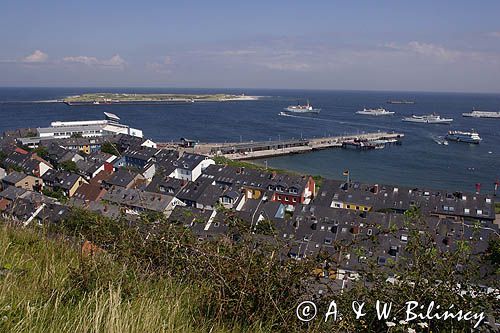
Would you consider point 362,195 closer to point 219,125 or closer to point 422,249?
point 422,249

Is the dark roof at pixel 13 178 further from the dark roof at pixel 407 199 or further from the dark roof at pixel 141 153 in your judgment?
the dark roof at pixel 407 199

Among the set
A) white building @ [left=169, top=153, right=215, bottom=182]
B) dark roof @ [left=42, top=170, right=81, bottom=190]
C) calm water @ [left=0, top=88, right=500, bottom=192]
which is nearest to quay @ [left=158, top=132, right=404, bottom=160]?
calm water @ [left=0, top=88, right=500, bottom=192]

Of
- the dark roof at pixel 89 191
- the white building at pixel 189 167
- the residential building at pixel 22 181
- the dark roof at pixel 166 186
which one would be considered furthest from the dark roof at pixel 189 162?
the residential building at pixel 22 181

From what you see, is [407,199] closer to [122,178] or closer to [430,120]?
[122,178]

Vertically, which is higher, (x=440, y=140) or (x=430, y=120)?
(x=430, y=120)

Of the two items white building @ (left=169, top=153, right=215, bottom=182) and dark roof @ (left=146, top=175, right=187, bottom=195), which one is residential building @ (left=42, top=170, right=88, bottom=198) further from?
white building @ (left=169, top=153, right=215, bottom=182)

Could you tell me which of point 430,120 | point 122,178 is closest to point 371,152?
point 122,178
